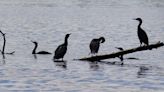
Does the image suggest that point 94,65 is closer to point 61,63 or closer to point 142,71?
point 61,63

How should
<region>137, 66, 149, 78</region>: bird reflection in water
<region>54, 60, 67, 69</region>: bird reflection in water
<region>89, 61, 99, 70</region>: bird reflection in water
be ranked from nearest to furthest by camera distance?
Result: 1. <region>137, 66, 149, 78</region>: bird reflection in water
2. <region>89, 61, 99, 70</region>: bird reflection in water
3. <region>54, 60, 67, 69</region>: bird reflection in water

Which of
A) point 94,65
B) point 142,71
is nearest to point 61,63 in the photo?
point 94,65

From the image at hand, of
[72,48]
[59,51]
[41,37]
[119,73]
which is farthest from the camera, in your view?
[41,37]

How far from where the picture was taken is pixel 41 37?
212 feet

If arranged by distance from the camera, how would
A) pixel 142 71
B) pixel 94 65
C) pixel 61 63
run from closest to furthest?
pixel 142 71, pixel 94 65, pixel 61 63

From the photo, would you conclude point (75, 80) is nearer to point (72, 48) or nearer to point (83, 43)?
point (72, 48)

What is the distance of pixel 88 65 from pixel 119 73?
3.52 meters

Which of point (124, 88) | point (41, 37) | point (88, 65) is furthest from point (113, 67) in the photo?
point (41, 37)

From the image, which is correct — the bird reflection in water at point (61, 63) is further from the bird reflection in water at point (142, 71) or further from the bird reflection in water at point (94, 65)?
the bird reflection in water at point (142, 71)

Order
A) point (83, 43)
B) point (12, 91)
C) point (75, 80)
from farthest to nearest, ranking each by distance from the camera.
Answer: point (83, 43) → point (75, 80) → point (12, 91)

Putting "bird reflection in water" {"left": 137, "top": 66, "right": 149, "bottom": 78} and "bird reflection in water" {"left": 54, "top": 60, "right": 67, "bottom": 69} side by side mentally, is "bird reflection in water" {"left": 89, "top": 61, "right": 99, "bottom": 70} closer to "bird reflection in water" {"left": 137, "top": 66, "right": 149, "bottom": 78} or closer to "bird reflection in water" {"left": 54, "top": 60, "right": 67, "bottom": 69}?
"bird reflection in water" {"left": 54, "top": 60, "right": 67, "bottom": 69}

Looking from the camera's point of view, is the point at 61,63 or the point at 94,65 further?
the point at 61,63

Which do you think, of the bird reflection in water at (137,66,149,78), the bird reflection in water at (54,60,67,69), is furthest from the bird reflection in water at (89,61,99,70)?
the bird reflection in water at (137,66,149,78)

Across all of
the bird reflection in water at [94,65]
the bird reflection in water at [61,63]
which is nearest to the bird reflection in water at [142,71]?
the bird reflection in water at [94,65]
